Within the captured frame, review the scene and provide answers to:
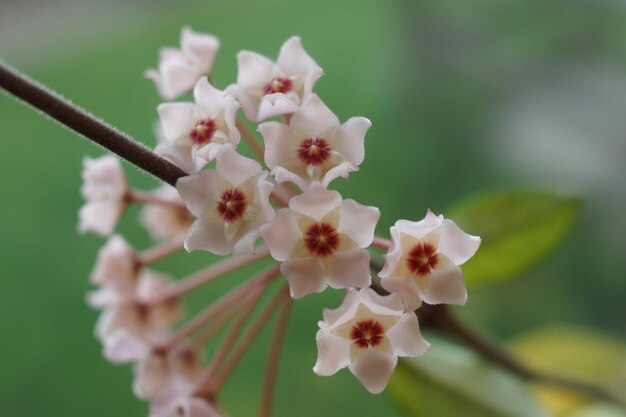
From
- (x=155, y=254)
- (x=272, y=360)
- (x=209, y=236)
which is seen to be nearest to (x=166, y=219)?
(x=155, y=254)

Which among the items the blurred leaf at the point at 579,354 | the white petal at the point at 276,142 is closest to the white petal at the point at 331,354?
the white petal at the point at 276,142

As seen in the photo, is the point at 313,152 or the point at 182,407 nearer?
the point at 313,152

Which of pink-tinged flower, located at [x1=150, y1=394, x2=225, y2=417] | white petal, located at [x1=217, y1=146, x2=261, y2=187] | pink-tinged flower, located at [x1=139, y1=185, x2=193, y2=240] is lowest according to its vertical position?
pink-tinged flower, located at [x1=150, y1=394, x2=225, y2=417]

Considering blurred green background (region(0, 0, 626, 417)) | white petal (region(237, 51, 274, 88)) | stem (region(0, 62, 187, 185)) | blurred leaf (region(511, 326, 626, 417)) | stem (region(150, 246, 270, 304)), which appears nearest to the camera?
stem (region(0, 62, 187, 185))

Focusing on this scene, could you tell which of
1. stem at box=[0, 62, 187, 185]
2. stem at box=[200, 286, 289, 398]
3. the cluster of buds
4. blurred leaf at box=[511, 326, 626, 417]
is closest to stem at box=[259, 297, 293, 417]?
stem at box=[200, 286, 289, 398]

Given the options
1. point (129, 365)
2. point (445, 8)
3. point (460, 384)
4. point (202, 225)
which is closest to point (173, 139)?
point (202, 225)

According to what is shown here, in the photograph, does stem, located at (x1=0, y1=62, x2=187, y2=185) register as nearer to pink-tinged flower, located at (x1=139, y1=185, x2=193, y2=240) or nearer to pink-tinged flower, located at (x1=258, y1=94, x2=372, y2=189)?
pink-tinged flower, located at (x1=258, y1=94, x2=372, y2=189)

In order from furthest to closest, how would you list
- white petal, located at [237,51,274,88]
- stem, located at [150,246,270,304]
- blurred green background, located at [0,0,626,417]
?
blurred green background, located at [0,0,626,417]
stem, located at [150,246,270,304]
white petal, located at [237,51,274,88]

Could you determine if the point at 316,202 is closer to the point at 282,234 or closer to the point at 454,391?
the point at 282,234
